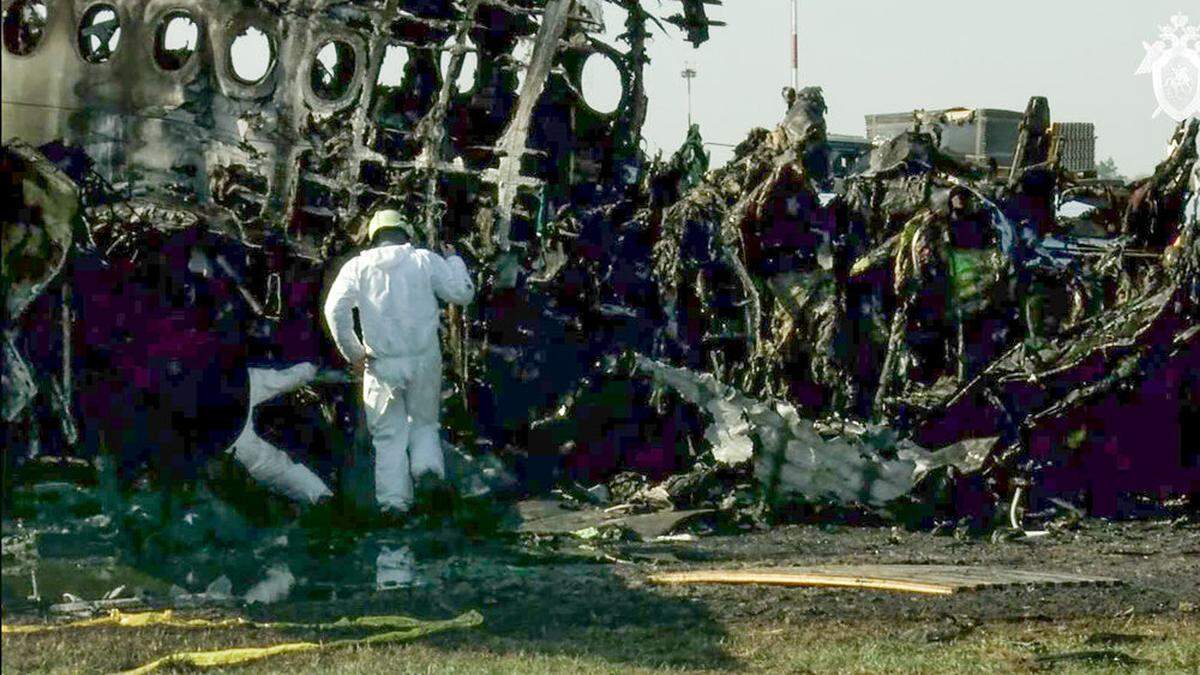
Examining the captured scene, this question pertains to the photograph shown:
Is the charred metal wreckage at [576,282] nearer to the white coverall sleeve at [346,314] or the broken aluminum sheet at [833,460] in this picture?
the broken aluminum sheet at [833,460]

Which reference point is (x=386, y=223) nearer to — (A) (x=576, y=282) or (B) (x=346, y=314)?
(B) (x=346, y=314)

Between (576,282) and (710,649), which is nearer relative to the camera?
(710,649)

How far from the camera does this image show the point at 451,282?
12070 mm

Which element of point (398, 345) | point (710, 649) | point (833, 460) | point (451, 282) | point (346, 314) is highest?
point (451, 282)

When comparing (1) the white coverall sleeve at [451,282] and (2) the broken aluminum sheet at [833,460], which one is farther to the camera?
(2) the broken aluminum sheet at [833,460]

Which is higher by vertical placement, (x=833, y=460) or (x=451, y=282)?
(x=451, y=282)

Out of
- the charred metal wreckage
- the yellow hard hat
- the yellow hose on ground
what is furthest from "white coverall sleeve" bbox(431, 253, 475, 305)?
the yellow hose on ground

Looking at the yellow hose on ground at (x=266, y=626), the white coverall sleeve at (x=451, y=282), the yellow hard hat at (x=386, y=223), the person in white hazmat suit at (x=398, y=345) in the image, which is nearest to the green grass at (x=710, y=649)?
the yellow hose on ground at (x=266, y=626)

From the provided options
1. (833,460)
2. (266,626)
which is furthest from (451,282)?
(266,626)

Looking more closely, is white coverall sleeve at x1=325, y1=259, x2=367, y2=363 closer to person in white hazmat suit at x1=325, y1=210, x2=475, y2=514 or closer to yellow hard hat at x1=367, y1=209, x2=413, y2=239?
person in white hazmat suit at x1=325, y1=210, x2=475, y2=514

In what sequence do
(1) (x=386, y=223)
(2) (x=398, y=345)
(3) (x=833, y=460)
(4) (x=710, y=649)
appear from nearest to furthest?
(4) (x=710, y=649)
(2) (x=398, y=345)
(1) (x=386, y=223)
(3) (x=833, y=460)

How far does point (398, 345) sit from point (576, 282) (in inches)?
146

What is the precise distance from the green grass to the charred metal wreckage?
4276mm

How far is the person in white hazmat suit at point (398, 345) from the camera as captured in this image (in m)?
12.0
